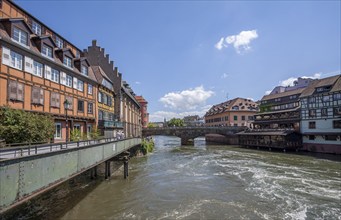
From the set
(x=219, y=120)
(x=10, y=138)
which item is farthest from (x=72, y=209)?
(x=219, y=120)

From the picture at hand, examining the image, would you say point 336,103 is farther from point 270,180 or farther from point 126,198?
point 126,198

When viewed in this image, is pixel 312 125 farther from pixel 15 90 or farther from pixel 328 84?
pixel 15 90

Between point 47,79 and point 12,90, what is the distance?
15.7 feet

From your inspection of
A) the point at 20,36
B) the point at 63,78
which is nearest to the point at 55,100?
the point at 63,78

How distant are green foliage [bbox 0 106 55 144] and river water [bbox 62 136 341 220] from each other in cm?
553

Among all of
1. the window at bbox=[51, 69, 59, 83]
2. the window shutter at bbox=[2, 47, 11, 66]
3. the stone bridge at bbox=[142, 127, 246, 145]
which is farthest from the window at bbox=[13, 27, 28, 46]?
the stone bridge at bbox=[142, 127, 246, 145]

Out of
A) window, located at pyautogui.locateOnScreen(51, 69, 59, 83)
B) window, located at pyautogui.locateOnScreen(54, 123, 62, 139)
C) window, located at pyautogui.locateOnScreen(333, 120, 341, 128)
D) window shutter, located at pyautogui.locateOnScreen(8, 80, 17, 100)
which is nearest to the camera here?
window shutter, located at pyautogui.locateOnScreen(8, 80, 17, 100)

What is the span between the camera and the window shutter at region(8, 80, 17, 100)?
716 inches

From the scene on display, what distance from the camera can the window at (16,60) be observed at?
1866 cm

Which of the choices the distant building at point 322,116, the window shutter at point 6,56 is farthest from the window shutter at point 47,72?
the distant building at point 322,116

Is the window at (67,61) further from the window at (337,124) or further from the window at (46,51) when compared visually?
the window at (337,124)

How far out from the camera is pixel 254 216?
14.1 m

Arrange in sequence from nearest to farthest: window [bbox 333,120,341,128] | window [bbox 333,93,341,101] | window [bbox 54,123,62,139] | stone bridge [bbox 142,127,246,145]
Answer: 1. window [bbox 54,123,62,139]
2. window [bbox 333,120,341,128]
3. window [bbox 333,93,341,101]
4. stone bridge [bbox 142,127,246,145]

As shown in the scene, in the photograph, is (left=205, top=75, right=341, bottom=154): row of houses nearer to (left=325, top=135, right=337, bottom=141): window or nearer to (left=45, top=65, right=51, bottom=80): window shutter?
(left=325, top=135, right=337, bottom=141): window
